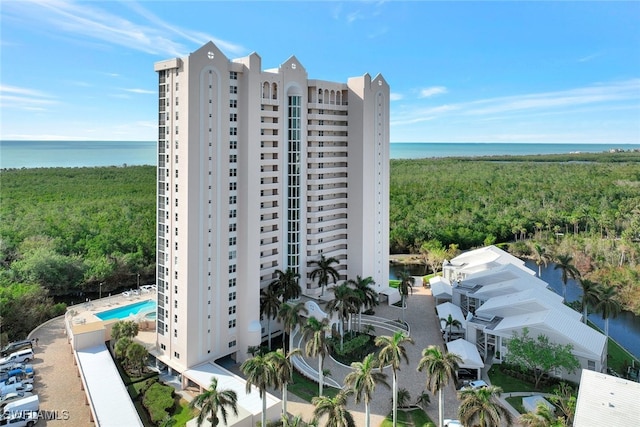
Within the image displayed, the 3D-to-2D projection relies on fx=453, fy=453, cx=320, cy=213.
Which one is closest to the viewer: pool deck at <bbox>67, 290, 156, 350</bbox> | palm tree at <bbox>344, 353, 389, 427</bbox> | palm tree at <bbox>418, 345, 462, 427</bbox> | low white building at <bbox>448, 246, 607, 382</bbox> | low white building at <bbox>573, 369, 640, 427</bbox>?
low white building at <bbox>573, 369, 640, 427</bbox>

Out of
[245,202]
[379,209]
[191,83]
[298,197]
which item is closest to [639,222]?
[379,209]

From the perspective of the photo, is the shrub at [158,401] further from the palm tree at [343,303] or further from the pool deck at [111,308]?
the palm tree at [343,303]

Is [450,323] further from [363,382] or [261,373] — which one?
[261,373]

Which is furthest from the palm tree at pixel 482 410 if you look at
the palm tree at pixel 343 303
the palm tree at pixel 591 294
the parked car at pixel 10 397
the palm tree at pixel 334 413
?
the parked car at pixel 10 397

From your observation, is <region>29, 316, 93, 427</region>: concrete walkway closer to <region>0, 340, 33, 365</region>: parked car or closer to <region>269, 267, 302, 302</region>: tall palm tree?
<region>0, 340, 33, 365</region>: parked car

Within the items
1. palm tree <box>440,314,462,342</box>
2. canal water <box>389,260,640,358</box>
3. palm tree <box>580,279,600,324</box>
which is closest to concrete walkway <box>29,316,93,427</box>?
palm tree <box>440,314,462,342</box>

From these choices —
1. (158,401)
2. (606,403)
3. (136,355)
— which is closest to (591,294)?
(606,403)

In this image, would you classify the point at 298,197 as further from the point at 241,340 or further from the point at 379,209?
the point at 241,340
